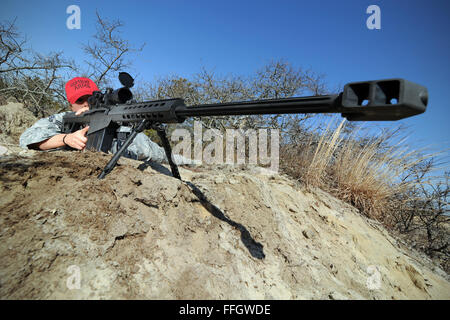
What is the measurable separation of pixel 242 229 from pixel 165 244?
0.88 meters

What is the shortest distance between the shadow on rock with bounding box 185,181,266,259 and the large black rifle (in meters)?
0.54

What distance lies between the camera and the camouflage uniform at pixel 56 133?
10.5 feet

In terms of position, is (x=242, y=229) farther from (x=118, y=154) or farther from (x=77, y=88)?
(x=77, y=88)

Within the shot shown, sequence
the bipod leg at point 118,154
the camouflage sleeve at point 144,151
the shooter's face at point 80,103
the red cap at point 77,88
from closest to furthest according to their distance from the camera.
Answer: the bipod leg at point 118,154, the red cap at point 77,88, the shooter's face at point 80,103, the camouflage sleeve at point 144,151

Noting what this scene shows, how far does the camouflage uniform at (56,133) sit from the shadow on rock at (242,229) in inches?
74.8

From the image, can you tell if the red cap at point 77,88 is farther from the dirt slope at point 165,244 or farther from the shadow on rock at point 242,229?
the shadow on rock at point 242,229

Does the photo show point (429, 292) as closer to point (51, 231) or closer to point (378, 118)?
point (378, 118)

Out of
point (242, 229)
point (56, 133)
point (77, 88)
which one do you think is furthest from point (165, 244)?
point (77, 88)

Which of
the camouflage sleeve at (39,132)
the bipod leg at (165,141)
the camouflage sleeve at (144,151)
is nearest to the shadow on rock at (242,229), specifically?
the bipod leg at (165,141)

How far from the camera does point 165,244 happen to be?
1.68 metres

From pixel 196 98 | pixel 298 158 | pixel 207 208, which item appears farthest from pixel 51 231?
pixel 196 98

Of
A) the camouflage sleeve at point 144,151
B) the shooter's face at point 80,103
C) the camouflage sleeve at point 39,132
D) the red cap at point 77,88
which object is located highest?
the red cap at point 77,88

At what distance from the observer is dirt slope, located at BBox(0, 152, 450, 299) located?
4.24ft

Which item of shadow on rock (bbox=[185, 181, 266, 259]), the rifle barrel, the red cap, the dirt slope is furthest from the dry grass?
the red cap
